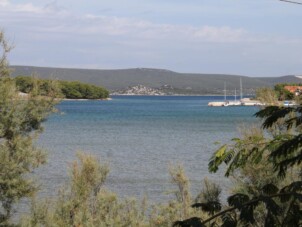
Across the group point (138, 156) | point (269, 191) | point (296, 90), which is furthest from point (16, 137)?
point (138, 156)

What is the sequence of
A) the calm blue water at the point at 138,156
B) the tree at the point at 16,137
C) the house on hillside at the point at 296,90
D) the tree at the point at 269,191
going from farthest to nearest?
the calm blue water at the point at 138,156 < the tree at the point at 16,137 < the house on hillside at the point at 296,90 < the tree at the point at 269,191

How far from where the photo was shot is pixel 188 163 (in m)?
32.2

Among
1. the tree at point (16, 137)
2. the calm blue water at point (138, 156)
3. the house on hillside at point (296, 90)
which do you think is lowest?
the calm blue water at point (138, 156)

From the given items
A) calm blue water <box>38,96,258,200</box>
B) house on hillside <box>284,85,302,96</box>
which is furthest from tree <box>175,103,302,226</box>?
calm blue water <box>38,96,258,200</box>

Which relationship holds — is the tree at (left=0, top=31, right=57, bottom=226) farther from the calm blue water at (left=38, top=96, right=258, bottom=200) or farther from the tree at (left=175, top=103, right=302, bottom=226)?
the tree at (left=175, top=103, right=302, bottom=226)

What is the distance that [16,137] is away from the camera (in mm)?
13547

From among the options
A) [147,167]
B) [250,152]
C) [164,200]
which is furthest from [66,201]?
[147,167]

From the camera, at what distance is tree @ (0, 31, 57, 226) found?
13164mm

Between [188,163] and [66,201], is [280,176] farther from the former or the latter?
[188,163]

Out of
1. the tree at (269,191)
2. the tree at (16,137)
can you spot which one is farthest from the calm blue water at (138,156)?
the tree at (269,191)

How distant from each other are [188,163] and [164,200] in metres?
11.9

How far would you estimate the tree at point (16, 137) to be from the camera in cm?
1316

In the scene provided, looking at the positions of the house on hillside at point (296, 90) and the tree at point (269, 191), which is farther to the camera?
the house on hillside at point (296, 90)

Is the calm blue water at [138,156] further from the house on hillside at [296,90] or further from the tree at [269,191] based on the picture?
the tree at [269,191]
